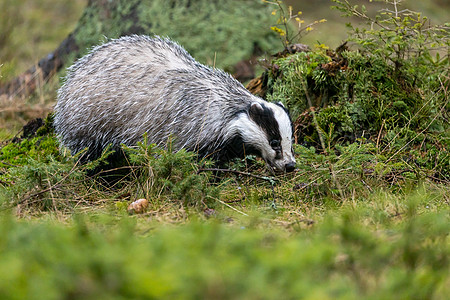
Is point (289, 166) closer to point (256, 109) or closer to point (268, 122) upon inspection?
point (268, 122)

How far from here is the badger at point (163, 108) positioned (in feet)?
14.7

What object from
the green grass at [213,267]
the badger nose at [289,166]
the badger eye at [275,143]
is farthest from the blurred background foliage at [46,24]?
the green grass at [213,267]

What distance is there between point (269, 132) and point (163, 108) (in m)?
1.08

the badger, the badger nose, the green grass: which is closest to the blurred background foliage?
the badger

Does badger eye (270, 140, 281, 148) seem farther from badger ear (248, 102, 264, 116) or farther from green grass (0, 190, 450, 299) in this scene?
green grass (0, 190, 450, 299)

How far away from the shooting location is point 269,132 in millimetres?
4418

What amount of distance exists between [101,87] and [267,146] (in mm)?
1777

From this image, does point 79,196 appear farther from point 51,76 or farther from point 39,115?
point 51,76

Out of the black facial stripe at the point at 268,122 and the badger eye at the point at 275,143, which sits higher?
the black facial stripe at the point at 268,122

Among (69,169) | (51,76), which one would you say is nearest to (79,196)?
(69,169)

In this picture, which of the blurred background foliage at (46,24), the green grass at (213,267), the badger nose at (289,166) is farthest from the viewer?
the blurred background foliage at (46,24)

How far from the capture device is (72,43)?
8.48 metres

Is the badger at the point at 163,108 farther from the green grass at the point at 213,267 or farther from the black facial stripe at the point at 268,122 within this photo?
Result: the green grass at the point at 213,267

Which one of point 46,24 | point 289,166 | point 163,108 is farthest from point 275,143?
point 46,24
